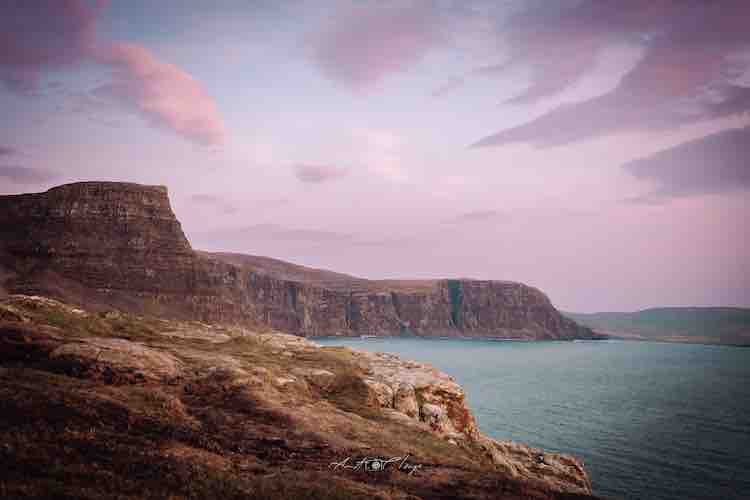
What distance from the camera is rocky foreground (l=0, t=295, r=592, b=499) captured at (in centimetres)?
1343

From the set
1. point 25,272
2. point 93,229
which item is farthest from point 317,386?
point 93,229

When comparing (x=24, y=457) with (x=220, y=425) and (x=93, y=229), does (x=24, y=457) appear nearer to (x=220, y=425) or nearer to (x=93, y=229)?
(x=220, y=425)

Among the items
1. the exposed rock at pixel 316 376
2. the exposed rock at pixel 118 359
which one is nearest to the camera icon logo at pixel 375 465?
the exposed rock at pixel 118 359

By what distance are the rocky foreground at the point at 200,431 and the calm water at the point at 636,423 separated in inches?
750

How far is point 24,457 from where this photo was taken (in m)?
12.5

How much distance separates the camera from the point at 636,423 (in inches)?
3179

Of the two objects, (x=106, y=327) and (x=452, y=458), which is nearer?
(x=452, y=458)

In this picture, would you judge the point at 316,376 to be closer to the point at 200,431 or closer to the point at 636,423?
the point at 200,431

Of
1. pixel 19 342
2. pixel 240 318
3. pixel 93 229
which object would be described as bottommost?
pixel 240 318

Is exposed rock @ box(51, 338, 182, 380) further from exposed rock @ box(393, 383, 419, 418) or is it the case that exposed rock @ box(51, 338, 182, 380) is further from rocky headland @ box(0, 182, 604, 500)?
exposed rock @ box(393, 383, 419, 418)

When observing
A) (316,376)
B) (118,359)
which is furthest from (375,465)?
(316,376)

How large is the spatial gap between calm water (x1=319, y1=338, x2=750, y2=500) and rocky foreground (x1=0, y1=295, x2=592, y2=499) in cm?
1906

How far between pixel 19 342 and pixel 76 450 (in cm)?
1841

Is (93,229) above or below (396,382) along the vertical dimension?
above
